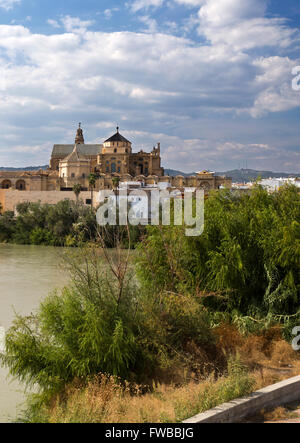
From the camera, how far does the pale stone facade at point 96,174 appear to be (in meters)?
53.6

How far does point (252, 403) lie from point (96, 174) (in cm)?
5082

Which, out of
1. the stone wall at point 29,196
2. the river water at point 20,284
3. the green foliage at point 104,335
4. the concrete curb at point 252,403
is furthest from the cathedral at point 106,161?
the concrete curb at point 252,403

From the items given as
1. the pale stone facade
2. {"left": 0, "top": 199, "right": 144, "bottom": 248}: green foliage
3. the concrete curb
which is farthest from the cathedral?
the concrete curb

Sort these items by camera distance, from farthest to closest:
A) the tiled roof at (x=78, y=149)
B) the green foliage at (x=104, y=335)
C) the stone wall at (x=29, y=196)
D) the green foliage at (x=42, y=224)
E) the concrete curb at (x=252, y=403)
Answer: the tiled roof at (x=78, y=149) → the stone wall at (x=29, y=196) → the green foliage at (x=42, y=224) → the green foliage at (x=104, y=335) → the concrete curb at (x=252, y=403)

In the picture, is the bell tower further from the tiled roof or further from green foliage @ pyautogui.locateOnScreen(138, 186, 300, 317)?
green foliage @ pyautogui.locateOnScreen(138, 186, 300, 317)

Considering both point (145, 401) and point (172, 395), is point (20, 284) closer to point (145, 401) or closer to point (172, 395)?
point (145, 401)

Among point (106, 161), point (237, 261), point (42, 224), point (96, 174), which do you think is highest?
point (106, 161)

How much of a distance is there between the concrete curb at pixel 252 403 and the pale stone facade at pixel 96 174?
43.8 meters

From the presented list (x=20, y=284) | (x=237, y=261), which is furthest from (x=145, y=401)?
(x=20, y=284)

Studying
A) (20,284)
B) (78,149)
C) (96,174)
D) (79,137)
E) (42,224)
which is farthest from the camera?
(79,137)

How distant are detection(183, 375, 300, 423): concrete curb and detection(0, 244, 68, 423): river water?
10.4ft

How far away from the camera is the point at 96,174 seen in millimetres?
54281

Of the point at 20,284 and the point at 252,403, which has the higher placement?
the point at 252,403

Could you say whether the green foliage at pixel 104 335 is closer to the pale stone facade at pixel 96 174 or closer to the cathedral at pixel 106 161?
the pale stone facade at pixel 96 174
